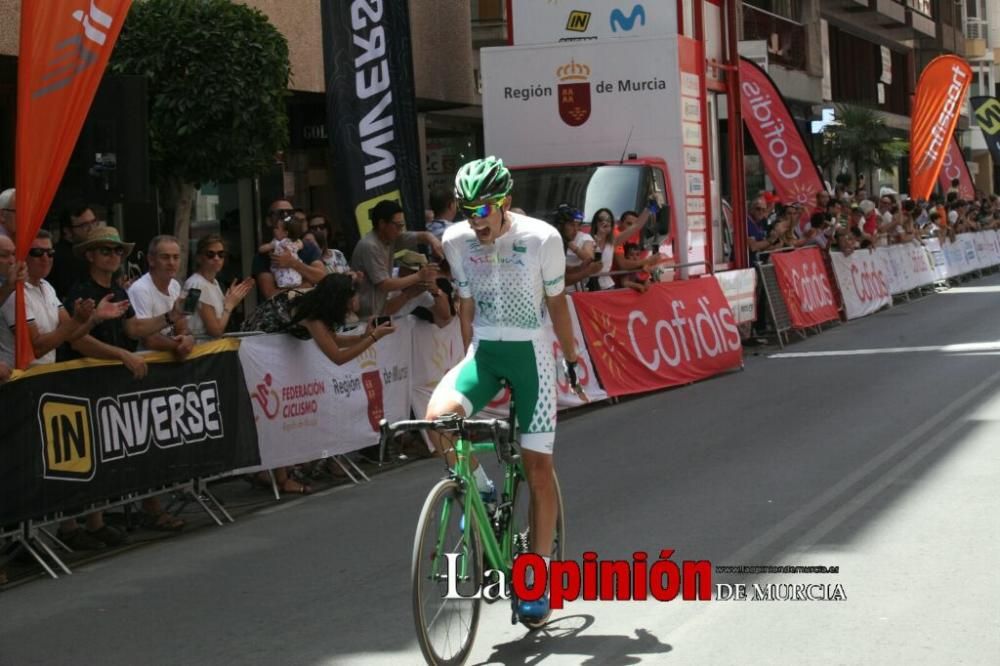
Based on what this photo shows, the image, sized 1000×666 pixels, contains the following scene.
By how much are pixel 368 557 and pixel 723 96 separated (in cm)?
1371

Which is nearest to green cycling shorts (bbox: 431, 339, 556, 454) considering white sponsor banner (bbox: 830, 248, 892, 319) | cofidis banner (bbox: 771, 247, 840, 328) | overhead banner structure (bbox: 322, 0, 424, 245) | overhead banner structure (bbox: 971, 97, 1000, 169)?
overhead banner structure (bbox: 322, 0, 424, 245)

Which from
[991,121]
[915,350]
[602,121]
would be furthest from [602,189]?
[991,121]

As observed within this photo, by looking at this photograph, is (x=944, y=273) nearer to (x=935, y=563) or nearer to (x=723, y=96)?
(x=723, y=96)

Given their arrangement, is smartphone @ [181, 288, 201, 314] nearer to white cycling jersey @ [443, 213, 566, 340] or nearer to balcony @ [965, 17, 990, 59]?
white cycling jersey @ [443, 213, 566, 340]

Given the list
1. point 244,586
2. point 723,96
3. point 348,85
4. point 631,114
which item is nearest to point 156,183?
point 348,85

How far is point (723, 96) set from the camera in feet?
70.1

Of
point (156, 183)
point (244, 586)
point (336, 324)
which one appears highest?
point (156, 183)

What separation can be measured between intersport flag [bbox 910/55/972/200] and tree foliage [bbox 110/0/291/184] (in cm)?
2204

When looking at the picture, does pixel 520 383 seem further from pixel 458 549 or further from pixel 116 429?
pixel 116 429

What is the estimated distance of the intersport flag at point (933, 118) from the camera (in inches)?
1337

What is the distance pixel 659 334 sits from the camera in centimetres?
1702

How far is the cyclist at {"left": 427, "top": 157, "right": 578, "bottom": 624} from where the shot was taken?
6.72 metres

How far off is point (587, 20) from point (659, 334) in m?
4.16

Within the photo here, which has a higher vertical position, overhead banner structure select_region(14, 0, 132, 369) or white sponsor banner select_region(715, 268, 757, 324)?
overhead banner structure select_region(14, 0, 132, 369)
